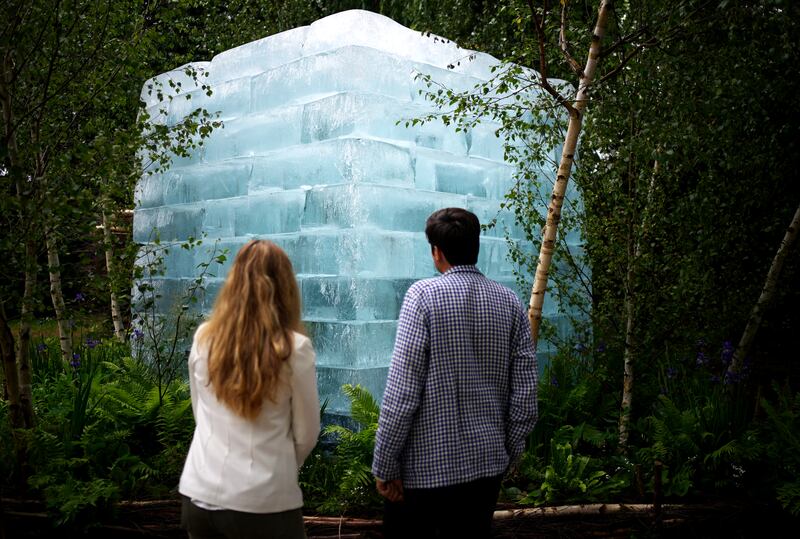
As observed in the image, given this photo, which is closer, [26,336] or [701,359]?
[26,336]

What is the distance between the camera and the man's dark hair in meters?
2.86

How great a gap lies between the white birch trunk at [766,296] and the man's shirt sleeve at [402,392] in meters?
4.30

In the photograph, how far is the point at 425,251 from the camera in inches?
239

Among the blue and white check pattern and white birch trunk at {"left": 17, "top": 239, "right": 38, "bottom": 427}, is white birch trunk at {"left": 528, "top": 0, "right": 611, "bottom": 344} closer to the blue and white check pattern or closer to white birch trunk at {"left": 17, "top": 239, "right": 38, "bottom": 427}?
the blue and white check pattern

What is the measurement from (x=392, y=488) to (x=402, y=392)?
366 millimetres

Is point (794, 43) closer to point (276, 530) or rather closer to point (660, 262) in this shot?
point (660, 262)

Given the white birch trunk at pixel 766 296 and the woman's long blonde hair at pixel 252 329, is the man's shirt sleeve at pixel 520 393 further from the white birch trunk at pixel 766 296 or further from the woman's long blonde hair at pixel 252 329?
the white birch trunk at pixel 766 296

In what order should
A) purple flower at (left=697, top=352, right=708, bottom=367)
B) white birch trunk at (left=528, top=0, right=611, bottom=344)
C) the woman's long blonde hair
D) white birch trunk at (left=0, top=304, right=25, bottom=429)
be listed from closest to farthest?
the woman's long blonde hair, white birch trunk at (left=0, top=304, right=25, bottom=429), white birch trunk at (left=528, top=0, right=611, bottom=344), purple flower at (left=697, top=352, right=708, bottom=367)

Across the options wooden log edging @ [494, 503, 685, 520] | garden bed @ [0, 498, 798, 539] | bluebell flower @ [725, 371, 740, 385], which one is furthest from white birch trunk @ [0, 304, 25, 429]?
bluebell flower @ [725, 371, 740, 385]

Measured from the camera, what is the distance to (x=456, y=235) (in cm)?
286

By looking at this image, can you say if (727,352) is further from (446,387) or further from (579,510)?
(446,387)

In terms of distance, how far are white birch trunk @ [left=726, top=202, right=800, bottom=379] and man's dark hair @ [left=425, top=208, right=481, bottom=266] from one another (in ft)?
13.3

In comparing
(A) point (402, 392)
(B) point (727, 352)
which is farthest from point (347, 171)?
(B) point (727, 352)

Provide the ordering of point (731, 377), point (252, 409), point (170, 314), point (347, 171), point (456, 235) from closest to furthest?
point (252, 409), point (456, 235), point (347, 171), point (731, 377), point (170, 314)
